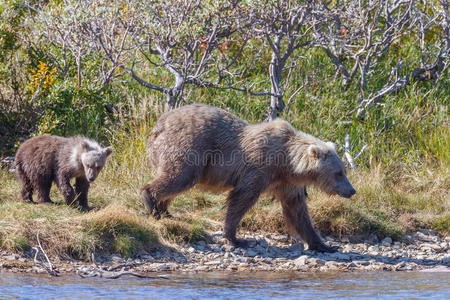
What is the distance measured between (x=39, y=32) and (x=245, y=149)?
430cm

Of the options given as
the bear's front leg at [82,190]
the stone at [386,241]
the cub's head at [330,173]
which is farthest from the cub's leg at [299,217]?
the bear's front leg at [82,190]

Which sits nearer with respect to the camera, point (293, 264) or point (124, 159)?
point (293, 264)

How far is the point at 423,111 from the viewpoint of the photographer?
437 inches

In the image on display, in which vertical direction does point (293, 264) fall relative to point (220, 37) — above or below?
below

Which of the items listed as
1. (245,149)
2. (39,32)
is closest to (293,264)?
(245,149)

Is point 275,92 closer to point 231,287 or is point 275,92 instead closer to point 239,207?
point 239,207

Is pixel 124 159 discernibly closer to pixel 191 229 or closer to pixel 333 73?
pixel 191 229

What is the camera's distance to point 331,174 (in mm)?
7910

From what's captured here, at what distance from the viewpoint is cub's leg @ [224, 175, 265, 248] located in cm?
772

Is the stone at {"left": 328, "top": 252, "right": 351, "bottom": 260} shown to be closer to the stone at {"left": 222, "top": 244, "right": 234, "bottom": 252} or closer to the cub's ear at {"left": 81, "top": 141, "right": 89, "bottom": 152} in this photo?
the stone at {"left": 222, "top": 244, "right": 234, "bottom": 252}

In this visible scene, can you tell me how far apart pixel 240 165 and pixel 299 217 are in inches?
36.9

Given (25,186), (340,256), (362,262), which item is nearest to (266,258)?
(340,256)

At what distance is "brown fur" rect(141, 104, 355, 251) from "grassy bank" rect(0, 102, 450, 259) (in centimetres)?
48

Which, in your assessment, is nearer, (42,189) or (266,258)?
(266,258)
